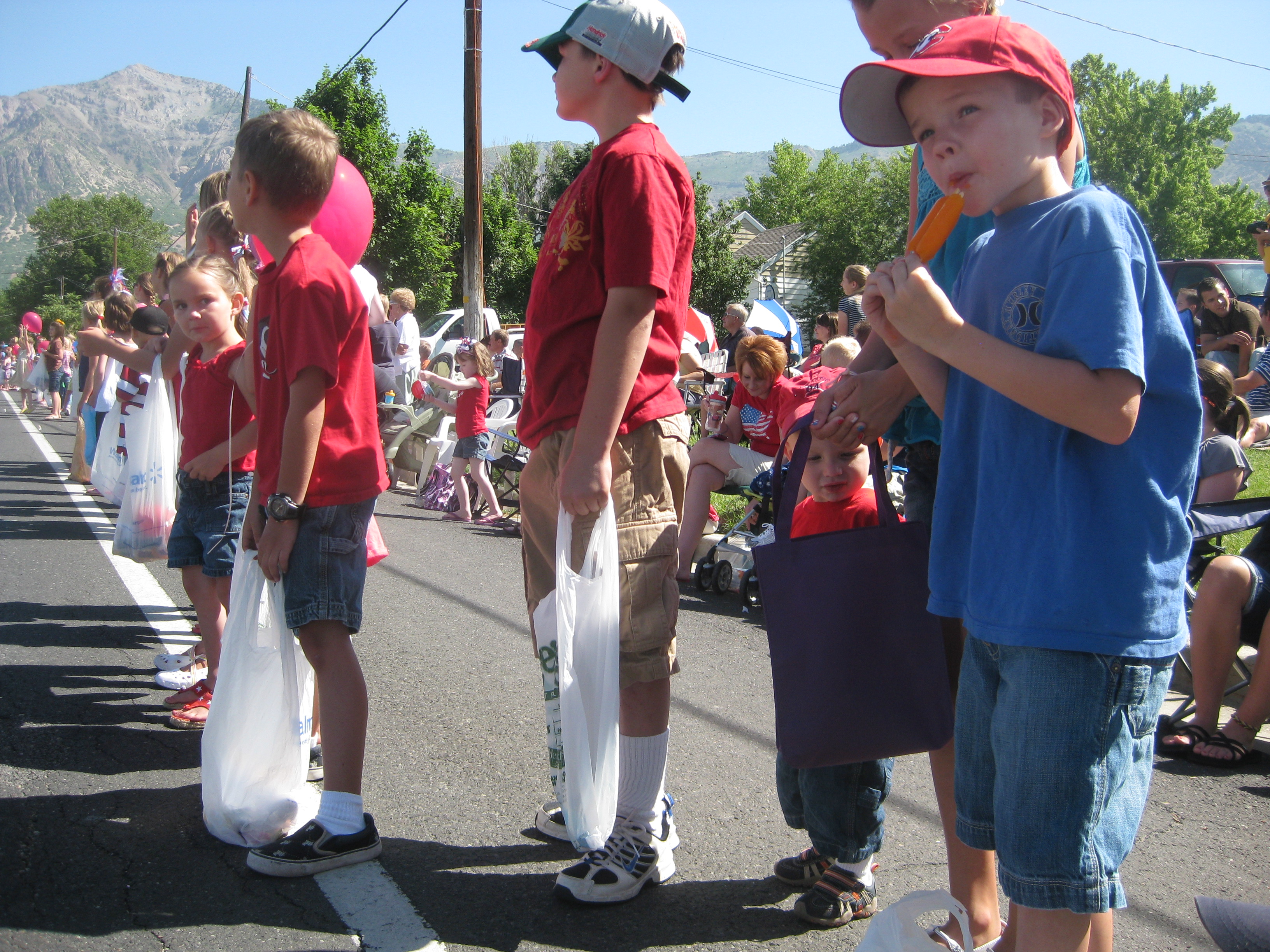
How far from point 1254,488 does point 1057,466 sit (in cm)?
817

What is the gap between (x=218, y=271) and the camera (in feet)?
11.6

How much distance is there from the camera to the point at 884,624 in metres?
1.96

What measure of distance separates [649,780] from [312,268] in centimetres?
157

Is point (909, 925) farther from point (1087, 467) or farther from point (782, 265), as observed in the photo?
point (782, 265)

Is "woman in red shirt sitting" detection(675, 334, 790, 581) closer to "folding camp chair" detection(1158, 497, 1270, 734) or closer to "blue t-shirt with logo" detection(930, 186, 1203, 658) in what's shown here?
"folding camp chair" detection(1158, 497, 1270, 734)

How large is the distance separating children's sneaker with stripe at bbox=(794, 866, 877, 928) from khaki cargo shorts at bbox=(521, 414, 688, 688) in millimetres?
616

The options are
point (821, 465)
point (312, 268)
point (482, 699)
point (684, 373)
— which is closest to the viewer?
point (821, 465)

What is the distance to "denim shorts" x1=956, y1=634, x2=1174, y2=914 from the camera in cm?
146

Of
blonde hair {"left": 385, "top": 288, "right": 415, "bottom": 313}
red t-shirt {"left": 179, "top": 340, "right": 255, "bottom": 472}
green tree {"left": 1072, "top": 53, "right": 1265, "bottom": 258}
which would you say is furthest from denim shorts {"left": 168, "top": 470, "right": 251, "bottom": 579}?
green tree {"left": 1072, "top": 53, "right": 1265, "bottom": 258}

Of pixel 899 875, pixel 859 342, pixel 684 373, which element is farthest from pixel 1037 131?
pixel 684 373

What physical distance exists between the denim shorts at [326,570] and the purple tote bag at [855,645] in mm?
1189

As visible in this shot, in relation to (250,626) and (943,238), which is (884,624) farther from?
(250,626)

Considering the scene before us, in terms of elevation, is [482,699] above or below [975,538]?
below

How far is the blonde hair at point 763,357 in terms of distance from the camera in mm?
7102
